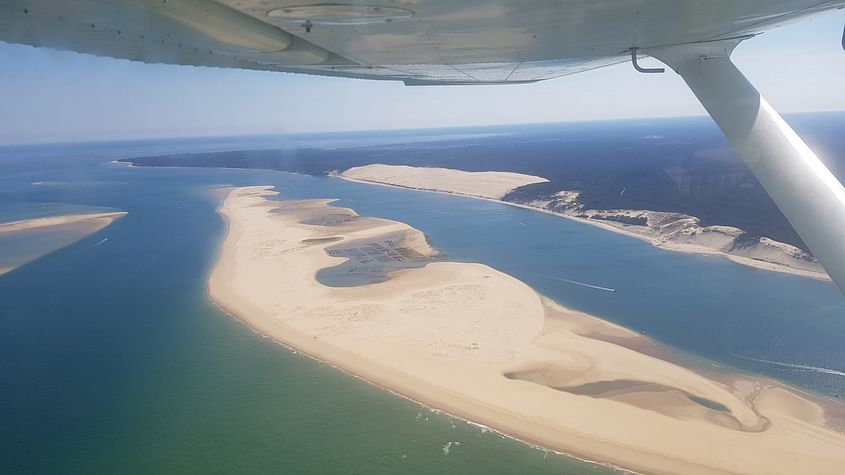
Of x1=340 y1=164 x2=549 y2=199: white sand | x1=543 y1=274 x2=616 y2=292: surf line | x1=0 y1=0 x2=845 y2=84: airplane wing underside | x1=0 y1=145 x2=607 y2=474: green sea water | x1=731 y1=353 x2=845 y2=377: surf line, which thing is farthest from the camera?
x1=340 y1=164 x2=549 y2=199: white sand

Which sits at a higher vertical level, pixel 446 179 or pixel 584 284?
pixel 446 179

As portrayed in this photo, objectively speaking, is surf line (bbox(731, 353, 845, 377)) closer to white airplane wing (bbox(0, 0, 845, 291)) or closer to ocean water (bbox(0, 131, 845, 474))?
ocean water (bbox(0, 131, 845, 474))

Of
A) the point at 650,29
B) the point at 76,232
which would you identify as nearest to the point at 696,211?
the point at 650,29

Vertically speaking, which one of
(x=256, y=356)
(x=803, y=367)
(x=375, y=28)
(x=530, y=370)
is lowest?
(x=256, y=356)

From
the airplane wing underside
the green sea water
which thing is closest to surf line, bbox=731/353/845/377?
the green sea water

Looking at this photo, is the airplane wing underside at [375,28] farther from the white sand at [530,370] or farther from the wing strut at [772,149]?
the white sand at [530,370]

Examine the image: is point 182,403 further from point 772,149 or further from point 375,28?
point 772,149

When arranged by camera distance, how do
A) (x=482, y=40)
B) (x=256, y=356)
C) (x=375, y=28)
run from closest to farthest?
(x=375, y=28) → (x=482, y=40) → (x=256, y=356)

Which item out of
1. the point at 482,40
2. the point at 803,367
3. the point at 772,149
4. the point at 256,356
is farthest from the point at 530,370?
the point at 482,40
